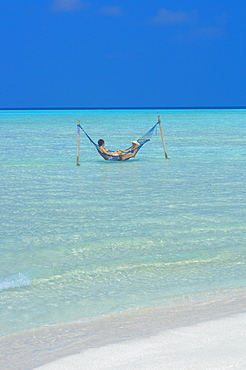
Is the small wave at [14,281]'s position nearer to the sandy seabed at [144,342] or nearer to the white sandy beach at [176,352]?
the sandy seabed at [144,342]

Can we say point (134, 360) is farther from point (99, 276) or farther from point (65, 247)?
point (65, 247)

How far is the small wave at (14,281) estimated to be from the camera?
436cm

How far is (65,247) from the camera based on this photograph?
5.64 m

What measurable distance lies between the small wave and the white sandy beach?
4.91 ft

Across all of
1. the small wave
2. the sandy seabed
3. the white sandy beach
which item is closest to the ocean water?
the small wave

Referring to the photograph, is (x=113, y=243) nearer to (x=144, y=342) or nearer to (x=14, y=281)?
(x=14, y=281)

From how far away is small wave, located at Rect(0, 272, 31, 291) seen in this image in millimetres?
4363

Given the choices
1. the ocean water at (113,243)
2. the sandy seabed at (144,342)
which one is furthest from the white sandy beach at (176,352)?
the ocean water at (113,243)

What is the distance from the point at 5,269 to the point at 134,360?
2.31 metres

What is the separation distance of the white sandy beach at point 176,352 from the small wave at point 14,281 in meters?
1.50

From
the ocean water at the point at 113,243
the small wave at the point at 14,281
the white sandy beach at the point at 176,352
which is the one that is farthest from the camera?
the small wave at the point at 14,281

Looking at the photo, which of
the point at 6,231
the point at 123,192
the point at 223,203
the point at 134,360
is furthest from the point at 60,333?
the point at 123,192

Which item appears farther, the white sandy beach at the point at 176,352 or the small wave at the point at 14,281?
the small wave at the point at 14,281

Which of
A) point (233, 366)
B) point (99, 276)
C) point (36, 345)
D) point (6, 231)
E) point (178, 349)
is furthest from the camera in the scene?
point (6, 231)
